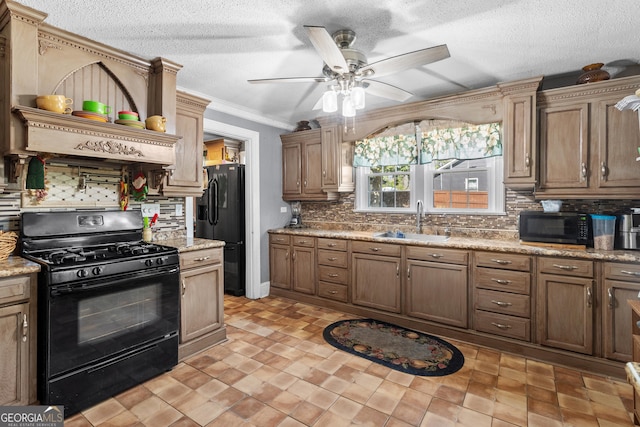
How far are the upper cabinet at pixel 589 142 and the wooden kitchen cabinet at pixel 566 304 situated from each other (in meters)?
0.65

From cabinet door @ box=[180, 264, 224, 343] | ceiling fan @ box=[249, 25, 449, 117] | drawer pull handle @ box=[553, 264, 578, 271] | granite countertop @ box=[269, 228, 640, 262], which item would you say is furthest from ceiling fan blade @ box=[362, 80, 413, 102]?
cabinet door @ box=[180, 264, 224, 343]

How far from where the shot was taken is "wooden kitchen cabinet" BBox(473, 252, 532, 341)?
272 centimetres

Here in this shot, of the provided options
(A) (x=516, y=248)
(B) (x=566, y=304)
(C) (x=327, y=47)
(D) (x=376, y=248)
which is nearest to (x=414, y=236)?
(D) (x=376, y=248)

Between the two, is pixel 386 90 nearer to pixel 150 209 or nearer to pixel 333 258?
pixel 333 258

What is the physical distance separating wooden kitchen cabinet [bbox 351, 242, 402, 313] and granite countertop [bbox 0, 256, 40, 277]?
272 cm

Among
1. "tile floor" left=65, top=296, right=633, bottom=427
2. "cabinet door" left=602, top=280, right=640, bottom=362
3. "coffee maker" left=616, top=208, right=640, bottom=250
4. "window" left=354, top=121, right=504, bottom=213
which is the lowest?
"tile floor" left=65, top=296, right=633, bottom=427

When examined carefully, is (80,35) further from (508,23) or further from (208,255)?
(508,23)

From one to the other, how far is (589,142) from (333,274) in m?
2.72

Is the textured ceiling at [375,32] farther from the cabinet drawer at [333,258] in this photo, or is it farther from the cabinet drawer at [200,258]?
the cabinet drawer at [333,258]

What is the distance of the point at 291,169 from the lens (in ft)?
14.8

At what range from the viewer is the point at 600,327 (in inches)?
96.6

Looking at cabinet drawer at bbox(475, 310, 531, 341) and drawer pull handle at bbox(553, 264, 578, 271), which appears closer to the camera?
drawer pull handle at bbox(553, 264, 578, 271)

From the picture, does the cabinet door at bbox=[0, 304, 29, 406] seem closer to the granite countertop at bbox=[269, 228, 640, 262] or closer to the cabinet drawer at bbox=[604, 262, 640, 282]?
the granite countertop at bbox=[269, 228, 640, 262]

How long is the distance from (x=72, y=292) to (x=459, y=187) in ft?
11.9
